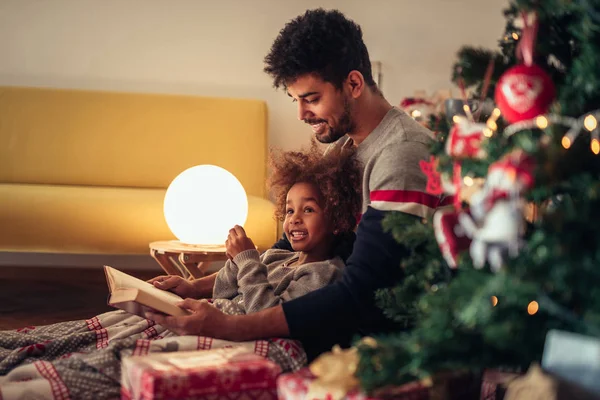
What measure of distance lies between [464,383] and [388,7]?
138 inches

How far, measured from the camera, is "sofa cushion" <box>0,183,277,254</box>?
355cm

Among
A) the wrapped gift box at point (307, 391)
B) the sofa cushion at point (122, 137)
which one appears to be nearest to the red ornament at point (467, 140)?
the wrapped gift box at point (307, 391)

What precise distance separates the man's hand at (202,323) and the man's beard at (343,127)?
1.82 ft

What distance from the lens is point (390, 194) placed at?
1698 millimetres

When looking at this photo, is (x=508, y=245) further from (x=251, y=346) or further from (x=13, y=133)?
(x=13, y=133)

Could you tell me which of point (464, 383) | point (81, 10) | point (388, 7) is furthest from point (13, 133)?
point (464, 383)

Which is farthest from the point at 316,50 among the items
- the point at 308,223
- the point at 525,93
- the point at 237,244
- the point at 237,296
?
the point at 525,93

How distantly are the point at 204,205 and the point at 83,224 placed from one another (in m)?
0.87

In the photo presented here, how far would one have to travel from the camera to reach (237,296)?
2059mm

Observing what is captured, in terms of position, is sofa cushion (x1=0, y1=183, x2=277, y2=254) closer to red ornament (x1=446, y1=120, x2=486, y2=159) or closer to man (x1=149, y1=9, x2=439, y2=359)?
man (x1=149, y1=9, x2=439, y2=359)

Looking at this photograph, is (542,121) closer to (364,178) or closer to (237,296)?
(364,178)

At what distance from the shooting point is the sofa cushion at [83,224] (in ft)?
11.7

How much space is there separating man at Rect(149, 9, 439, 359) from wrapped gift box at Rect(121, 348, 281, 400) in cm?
17

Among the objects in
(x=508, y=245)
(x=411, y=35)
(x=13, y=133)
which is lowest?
(x=508, y=245)
